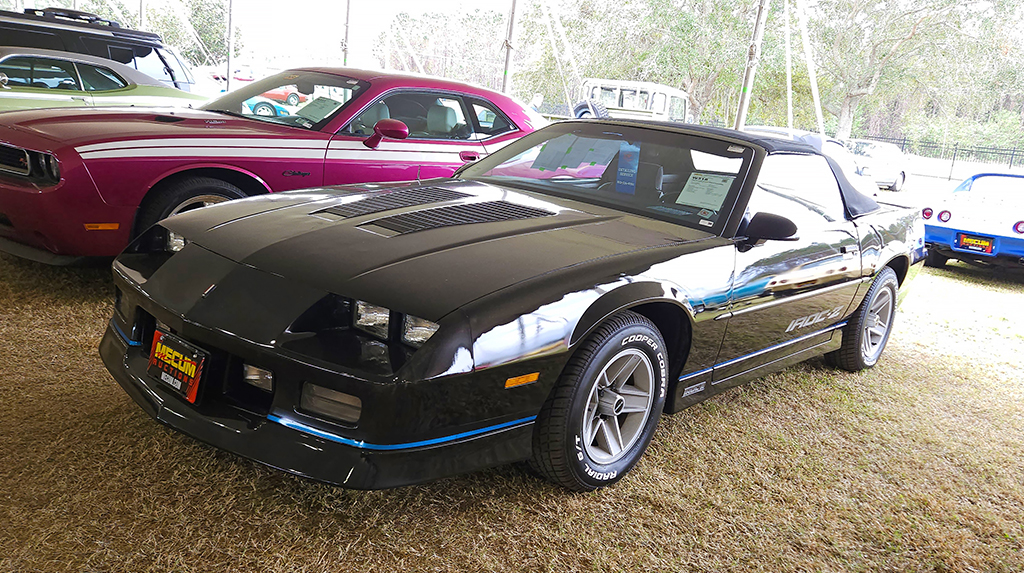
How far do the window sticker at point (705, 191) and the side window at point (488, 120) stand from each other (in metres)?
2.48

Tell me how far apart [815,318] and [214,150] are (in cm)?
338

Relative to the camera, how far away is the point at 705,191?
318 centimetres

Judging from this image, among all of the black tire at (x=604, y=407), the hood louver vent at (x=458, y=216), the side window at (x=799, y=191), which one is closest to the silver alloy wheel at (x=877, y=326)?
the side window at (x=799, y=191)

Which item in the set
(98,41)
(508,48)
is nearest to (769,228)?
(98,41)

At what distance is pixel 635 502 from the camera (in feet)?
8.69

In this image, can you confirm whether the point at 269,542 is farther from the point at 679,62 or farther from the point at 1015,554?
the point at 679,62

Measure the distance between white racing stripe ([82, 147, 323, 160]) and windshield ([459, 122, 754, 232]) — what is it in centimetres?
128

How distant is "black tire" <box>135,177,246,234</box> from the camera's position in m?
4.05

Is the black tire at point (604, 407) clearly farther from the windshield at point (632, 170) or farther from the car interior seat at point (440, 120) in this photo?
the car interior seat at point (440, 120)

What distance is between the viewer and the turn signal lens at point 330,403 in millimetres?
2028

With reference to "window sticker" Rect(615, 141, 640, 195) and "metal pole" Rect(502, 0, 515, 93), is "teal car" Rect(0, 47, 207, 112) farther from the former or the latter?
"metal pole" Rect(502, 0, 515, 93)

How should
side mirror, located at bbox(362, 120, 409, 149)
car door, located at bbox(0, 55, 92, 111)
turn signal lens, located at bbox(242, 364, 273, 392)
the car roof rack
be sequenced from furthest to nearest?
the car roof rack < car door, located at bbox(0, 55, 92, 111) < side mirror, located at bbox(362, 120, 409, 149) < turn signal lens, located at bbox(242, 364, 273, 392)

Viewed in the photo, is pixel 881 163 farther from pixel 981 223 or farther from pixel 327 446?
pixel 327 446

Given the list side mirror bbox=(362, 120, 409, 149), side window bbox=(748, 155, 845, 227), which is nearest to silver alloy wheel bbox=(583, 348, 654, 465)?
side window bbox=(748, 155, 845, 227)
